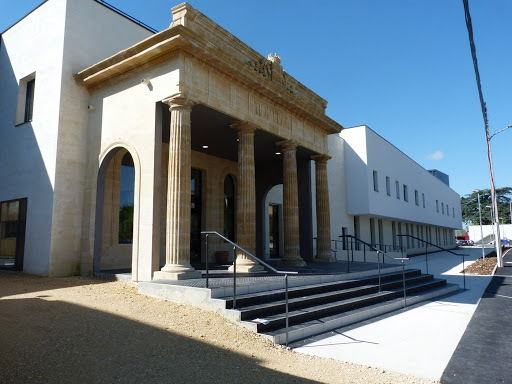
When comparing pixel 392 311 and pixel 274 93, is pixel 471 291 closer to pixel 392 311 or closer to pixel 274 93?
pixel 392 311

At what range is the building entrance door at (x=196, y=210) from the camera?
613 inches

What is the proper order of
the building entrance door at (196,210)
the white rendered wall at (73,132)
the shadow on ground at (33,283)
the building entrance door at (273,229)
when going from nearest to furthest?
1. the shadow on ground at (33,283)
2. the white rendered wall at (73,132)
3. the building entrance door at (196,210)
4. the building entrance door at (273,229)

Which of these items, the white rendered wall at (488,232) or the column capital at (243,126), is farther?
the white rendered wall at (488,232)

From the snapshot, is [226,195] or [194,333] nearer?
[194,333]

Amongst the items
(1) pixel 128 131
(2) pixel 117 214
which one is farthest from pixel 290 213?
(1) pixel 128 131

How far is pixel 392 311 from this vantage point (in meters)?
9.11

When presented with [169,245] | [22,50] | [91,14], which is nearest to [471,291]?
[169,245]

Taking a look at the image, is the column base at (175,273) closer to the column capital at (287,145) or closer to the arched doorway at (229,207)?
the column capital at (287,145)

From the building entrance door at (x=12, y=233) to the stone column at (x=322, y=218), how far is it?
10671mm

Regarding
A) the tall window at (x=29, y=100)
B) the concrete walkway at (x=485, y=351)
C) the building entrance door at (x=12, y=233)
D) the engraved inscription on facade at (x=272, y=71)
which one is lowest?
the concrete walkway at (x=485, y=351)

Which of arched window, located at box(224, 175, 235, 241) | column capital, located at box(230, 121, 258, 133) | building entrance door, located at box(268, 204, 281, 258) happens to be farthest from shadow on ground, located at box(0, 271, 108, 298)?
building entrance door, located at box(268, 204, 281, 258)

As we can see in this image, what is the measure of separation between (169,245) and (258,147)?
6.87m

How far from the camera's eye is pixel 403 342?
6.37 metres

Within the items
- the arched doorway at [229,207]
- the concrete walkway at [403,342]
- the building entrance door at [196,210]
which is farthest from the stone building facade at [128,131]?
the concrete walkway at [403,342]
